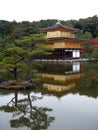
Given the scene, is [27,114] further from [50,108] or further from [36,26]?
[36,26]

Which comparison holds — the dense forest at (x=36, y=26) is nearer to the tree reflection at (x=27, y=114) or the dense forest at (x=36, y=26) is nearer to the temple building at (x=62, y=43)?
the temple building at (x=62, y=43)

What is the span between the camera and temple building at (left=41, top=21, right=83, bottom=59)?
39.0 meters

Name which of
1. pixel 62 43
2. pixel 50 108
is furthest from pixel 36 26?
pixel 50 108

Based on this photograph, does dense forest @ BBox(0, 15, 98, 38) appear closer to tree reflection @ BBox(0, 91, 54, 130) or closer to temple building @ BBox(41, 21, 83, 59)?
temple building @ BBox(41, 21, 83, 59)

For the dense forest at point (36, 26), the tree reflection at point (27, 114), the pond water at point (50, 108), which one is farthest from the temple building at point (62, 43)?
the tree reflection at point (27, 114)

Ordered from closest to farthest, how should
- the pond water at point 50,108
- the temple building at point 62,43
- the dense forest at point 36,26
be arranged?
the pond water at point 50,108 → the temple building at point 62,43 → the dense forest at point 36,26

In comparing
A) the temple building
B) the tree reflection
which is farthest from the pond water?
the temple building

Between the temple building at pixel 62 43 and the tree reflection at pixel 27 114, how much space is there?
27.7m

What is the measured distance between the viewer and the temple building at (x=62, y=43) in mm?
39031

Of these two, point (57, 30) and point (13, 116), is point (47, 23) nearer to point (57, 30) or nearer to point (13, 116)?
point (57, 30)

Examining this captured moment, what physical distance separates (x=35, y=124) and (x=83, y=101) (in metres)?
3.60

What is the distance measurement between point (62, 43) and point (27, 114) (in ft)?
100

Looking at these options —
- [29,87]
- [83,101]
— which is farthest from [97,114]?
[29,87]

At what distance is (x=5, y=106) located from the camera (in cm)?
1029
